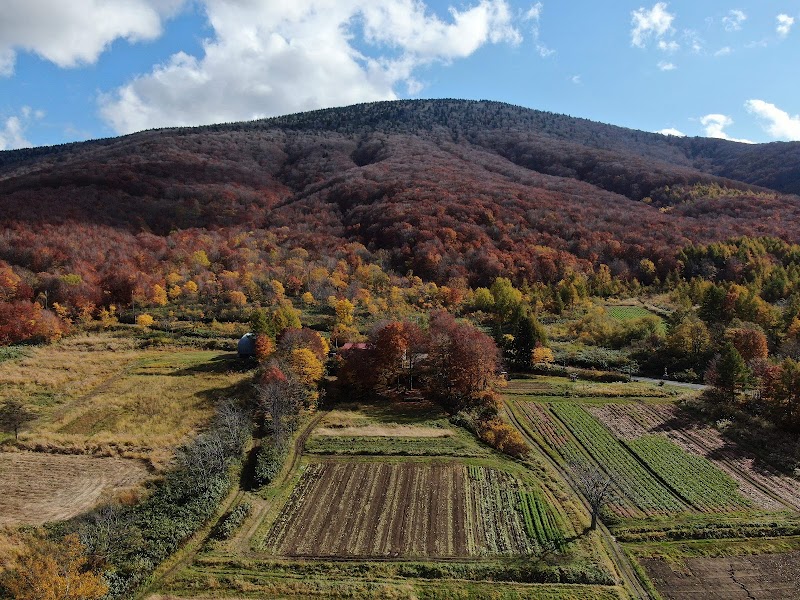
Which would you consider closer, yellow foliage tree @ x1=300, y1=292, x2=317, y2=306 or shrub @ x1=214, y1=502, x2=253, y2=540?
shrub @ x1=214, y1=502, x2=253, y2=540

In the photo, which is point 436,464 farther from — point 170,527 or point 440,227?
point 440,227

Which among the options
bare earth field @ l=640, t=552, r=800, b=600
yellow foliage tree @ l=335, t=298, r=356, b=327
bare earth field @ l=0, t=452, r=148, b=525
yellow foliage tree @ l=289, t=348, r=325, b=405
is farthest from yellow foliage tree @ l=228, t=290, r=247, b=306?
bare earth field @ l=640, t=552, r=800, b=600

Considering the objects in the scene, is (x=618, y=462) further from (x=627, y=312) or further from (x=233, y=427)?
(x=627, y=312)

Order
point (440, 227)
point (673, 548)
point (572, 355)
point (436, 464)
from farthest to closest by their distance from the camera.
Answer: point (440, 227) → point (572, 355) → point (436, 464) → point (673, 548)

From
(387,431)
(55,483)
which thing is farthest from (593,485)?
(55,483)

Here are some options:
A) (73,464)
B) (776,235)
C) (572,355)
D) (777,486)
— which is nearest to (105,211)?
(73,464)

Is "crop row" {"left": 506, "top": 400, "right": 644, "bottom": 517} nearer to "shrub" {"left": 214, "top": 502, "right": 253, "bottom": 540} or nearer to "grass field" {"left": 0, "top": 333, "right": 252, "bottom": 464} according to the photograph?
"shrub" {"left": 214, "top": 502, "right": 253, "bottom": 540}
